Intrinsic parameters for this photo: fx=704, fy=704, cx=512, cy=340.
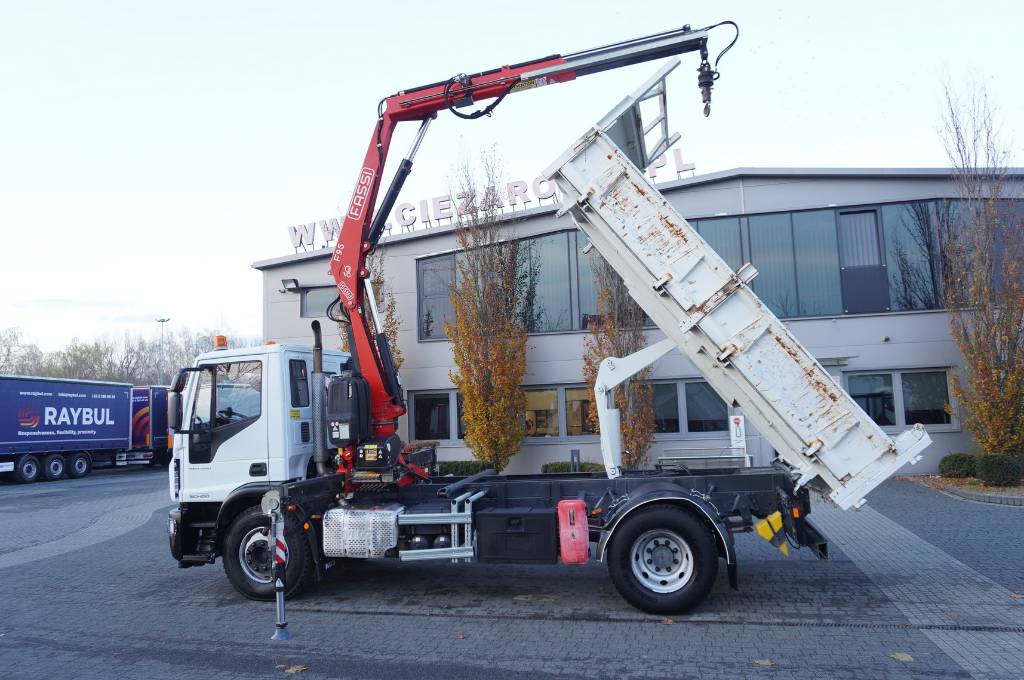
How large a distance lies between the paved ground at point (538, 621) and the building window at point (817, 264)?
7.72 meters

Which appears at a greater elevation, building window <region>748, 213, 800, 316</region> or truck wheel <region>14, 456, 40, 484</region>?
building window <region>748, 213, 800, 316</region>

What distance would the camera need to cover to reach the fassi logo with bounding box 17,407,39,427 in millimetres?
23938

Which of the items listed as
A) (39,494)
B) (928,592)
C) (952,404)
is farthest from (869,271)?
(39,494)

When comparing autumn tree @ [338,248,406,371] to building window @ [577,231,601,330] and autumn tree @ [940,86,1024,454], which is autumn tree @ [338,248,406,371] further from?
autumn tree @ [940,86,1024,454]

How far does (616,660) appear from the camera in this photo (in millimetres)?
5633

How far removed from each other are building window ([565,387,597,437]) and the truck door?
37.1ft

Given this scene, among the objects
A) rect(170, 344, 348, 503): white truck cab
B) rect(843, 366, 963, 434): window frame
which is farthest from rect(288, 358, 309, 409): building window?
rect(843, 366, 963, 434): window frame

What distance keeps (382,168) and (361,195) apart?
0.43 meters

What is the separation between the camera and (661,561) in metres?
6.88

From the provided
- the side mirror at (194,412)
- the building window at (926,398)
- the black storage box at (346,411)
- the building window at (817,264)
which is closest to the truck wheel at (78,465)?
the side mirror at (194,412)

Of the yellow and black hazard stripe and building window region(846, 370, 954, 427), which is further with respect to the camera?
building window region(846, 370, 954, 427)

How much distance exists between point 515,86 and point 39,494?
19686mm

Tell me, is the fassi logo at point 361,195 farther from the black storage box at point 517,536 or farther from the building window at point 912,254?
the building window at point 912,254

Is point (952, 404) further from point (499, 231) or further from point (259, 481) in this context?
point (259, 481)
